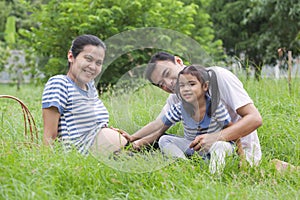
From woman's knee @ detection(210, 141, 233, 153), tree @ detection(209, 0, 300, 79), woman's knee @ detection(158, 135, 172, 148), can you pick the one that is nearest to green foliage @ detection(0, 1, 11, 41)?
tree @ detection(209, 0, 300, 79)

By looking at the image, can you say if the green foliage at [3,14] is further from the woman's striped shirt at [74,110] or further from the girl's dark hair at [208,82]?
the girl's dark hair at [208,82]

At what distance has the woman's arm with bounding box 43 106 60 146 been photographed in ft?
10.6

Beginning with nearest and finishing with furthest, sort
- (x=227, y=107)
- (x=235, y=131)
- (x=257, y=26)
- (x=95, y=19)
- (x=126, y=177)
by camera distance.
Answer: (x=126, y=177) < (x=235, y=131) < (x=227, y=107) < (x=95, y=19) < (x=257, y=26)

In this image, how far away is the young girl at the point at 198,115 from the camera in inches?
117

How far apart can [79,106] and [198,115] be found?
77cm

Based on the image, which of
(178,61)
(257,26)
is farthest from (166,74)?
(257,26)

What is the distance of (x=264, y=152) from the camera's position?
12.1 ft

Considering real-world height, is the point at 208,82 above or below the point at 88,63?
below

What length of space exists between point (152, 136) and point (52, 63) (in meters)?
4.70

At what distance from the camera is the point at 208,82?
307 centimetres

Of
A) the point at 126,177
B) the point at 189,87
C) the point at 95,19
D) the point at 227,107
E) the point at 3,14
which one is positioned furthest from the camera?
the point at 3,14

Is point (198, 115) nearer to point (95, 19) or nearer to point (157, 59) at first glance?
point (157, 59)

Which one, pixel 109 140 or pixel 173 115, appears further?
pixel 173 115

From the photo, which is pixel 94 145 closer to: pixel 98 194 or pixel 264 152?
pixel 98 194
